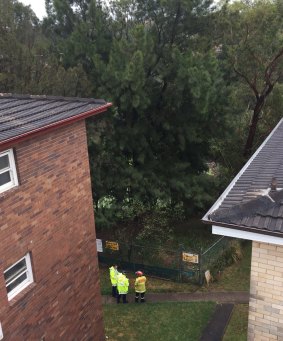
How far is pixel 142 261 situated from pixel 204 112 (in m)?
6.45

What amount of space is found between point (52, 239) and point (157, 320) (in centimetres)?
597

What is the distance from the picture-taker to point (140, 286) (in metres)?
13.9

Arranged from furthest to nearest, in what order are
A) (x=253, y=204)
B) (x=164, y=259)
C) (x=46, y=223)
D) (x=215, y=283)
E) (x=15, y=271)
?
(x=164, y=259) → (x=215, y=283) → (x=46, y=223) → (x=15, y=271) → (x=253, y=204)

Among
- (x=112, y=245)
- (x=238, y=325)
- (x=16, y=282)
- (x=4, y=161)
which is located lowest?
(x=238, y=325)

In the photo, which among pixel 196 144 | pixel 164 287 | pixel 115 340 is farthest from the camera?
pixel 196 144

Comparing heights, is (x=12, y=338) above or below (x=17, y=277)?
below

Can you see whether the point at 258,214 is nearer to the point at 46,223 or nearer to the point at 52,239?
the point at 46,223

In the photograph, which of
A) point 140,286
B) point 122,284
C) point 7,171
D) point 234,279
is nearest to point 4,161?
point 7,171

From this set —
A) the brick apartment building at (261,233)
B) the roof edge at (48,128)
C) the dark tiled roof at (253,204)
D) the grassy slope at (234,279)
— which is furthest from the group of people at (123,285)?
the brick apartment building at (261,233)

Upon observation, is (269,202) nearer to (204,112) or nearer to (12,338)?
(12,338)

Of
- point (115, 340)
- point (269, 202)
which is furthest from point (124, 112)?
point (269, 202)

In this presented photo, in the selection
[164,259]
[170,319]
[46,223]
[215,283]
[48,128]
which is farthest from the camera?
[164,259]

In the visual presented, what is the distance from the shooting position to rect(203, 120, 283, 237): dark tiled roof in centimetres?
596

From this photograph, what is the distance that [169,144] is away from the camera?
62.6 feet
